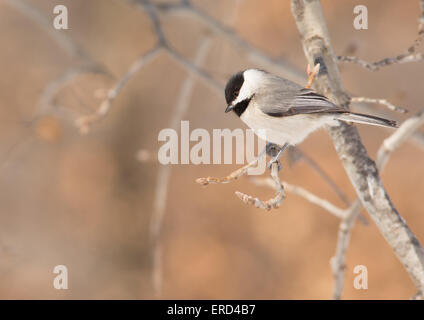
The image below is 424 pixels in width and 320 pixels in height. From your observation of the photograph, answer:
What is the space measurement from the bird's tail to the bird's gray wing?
0.33ft

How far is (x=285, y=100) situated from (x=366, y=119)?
331 mm

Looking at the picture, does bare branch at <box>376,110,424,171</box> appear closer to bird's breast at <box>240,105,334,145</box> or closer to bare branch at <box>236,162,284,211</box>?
bird's breast at <box>240,105,334,145</box>

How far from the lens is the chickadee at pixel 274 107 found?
1672mm

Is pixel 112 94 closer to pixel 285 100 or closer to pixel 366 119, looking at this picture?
pixel 285 100

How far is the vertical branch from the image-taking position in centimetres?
143

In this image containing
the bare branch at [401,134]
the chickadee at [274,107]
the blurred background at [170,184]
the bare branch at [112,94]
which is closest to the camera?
the bare branch at [401,134]

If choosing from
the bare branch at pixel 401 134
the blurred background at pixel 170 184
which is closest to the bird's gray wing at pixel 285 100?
the bare branch at pixel 401 134

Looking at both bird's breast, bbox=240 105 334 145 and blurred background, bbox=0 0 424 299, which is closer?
bird's breast, bbox=240 105 334 145

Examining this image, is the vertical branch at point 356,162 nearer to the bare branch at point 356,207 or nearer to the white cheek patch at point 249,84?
the bare branch at point 356,207

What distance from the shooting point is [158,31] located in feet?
6.90

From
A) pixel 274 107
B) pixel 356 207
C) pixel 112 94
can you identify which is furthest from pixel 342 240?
pixel 112 94

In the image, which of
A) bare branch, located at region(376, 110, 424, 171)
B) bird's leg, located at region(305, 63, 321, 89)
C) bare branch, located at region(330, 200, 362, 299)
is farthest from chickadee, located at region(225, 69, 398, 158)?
bare branch, located at region(330, 200, 362, 299)

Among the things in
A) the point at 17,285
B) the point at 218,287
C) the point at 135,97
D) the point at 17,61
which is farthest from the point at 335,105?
the point at 17,61
